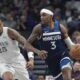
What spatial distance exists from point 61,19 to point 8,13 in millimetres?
2019

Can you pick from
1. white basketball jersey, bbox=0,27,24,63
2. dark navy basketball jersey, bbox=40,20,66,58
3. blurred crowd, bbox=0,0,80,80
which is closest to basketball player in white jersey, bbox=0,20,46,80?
white basketball jersey, bbox=0,27,24,63

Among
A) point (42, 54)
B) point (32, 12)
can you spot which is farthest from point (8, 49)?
point (32, 12)

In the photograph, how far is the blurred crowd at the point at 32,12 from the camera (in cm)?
1806

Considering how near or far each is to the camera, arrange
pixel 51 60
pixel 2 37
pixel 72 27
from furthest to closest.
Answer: pixel 72 27
pixel 51 60
pixel 2 37

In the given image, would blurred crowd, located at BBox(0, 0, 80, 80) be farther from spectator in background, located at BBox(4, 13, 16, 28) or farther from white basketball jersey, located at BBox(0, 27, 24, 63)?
white basketball jersey, located at BBox(0, 27, 24, 63)

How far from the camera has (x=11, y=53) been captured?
11.1 m

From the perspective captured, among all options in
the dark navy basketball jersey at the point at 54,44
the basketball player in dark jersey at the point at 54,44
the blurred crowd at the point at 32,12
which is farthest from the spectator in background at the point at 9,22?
the dark navy basketball jersey at the point at 54,44

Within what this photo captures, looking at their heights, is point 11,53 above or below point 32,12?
above

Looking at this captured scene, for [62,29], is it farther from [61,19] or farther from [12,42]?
[61,19]

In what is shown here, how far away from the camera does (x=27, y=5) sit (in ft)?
66.2

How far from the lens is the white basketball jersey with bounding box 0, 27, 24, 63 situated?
1094 centimetres

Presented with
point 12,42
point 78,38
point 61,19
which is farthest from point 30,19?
point 12,42

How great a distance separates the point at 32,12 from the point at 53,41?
323 inches

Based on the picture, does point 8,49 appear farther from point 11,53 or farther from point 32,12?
point 32,12
